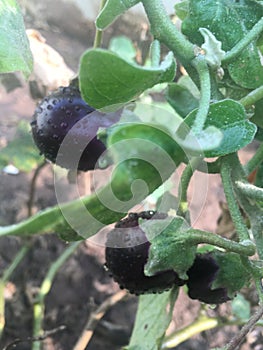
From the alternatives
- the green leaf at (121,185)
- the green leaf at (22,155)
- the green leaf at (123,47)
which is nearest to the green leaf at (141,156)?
the green leaf at (121,185)

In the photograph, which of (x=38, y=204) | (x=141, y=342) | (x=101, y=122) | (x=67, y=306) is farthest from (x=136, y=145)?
(x=38, y=204)

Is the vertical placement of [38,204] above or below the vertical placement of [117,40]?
below

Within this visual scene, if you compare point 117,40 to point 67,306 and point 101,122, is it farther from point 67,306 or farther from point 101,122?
point 101,122

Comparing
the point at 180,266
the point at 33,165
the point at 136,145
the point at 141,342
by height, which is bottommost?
the point at 33,165

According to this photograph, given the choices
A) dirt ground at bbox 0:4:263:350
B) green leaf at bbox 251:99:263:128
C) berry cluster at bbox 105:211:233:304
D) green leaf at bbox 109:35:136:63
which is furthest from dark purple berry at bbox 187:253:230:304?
green leaf at bbox 109:35:136:63

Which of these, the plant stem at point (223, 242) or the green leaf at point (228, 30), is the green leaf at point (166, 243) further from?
the green leaf at point (228, 30)

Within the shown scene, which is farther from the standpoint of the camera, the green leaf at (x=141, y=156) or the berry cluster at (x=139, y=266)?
the berry cluster at (x=139, y=266)
